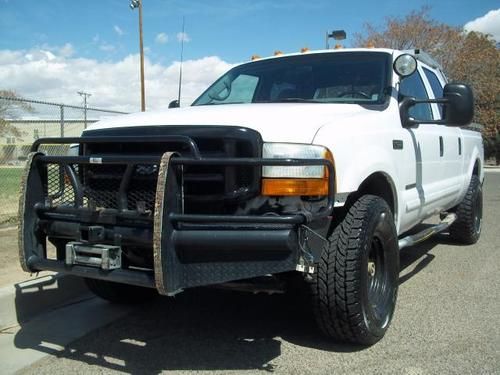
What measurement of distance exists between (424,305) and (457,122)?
1.50 m

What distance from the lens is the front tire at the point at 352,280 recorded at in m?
3.18

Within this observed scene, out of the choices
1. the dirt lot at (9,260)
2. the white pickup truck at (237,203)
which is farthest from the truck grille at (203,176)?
the dirt lot at (9,260)

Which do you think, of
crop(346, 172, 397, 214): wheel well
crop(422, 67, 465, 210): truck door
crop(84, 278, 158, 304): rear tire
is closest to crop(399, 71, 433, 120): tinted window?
crop(422, 67, 465, 210): truck door

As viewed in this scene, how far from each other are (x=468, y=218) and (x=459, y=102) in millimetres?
3168

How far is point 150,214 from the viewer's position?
2.91 m

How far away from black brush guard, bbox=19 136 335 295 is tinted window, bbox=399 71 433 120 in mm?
1995

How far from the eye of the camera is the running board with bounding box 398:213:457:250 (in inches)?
171

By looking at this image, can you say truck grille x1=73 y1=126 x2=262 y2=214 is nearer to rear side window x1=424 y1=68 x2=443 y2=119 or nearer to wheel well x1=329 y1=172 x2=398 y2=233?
wheel well x1=329 y1=172 x2=398 y2=233

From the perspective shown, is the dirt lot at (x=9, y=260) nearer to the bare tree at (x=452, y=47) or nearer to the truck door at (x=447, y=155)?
the truck door at (x=447, y=155)

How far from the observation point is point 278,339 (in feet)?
12.2

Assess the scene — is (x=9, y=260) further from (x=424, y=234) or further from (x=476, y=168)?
(x=476, y=168)

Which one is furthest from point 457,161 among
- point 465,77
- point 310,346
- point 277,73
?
point 465,77

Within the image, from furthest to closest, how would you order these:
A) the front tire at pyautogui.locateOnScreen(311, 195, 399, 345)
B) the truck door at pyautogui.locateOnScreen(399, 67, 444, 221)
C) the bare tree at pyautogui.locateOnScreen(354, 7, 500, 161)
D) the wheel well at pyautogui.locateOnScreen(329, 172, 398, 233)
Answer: the bare tree at pyautogui.locateOnScreen(354, 7, 500, 161) → the truck door at pyautogui.locateOnScreen(399, 67, 444, 221) → the wheel well at pyautogui.locateOnScreen(329, 172, 398, 233) → the front tire at pyautogui.locateOnScreen(311, 195, 399, 345)

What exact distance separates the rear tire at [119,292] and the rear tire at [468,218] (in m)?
4.01
